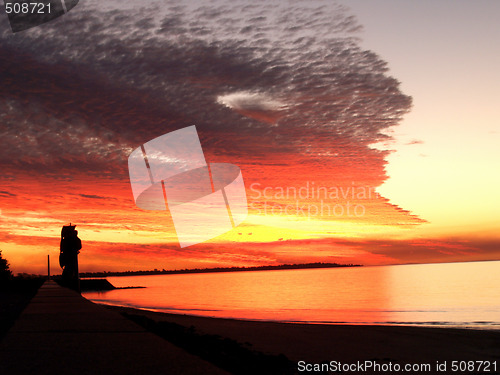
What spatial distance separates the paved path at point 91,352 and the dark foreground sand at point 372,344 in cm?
574

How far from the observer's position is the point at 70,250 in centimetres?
3725

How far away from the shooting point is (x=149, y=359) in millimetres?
5879

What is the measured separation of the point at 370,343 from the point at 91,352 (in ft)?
40.1

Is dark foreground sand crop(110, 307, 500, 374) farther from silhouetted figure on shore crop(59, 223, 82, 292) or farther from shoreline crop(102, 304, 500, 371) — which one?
silhouetted figure on shore crop(59, 223, 82, 292)

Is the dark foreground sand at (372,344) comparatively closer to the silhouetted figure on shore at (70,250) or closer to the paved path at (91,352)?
the paved path at (91,352)

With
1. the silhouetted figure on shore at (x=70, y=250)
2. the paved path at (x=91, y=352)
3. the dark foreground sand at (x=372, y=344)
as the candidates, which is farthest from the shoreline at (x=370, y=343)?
the silhouetted figure on shore at (x=70, y=250)

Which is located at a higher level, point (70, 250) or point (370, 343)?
point (70, 250)

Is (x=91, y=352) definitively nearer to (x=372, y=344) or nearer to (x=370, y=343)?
(x=372, y=344)

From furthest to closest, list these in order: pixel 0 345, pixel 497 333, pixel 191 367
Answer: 1. pixel 497 333
2. pixel 0 345
3. pixel 191 367

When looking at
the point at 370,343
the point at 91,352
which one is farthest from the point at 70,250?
the point at 91,352

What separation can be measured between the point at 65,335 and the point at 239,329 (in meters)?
14.1

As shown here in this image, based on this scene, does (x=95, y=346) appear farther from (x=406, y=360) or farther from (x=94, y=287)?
(x=94, y=287)

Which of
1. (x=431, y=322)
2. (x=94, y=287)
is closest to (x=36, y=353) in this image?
(x=431, y=322)

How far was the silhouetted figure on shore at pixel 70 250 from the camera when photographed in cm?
3706
